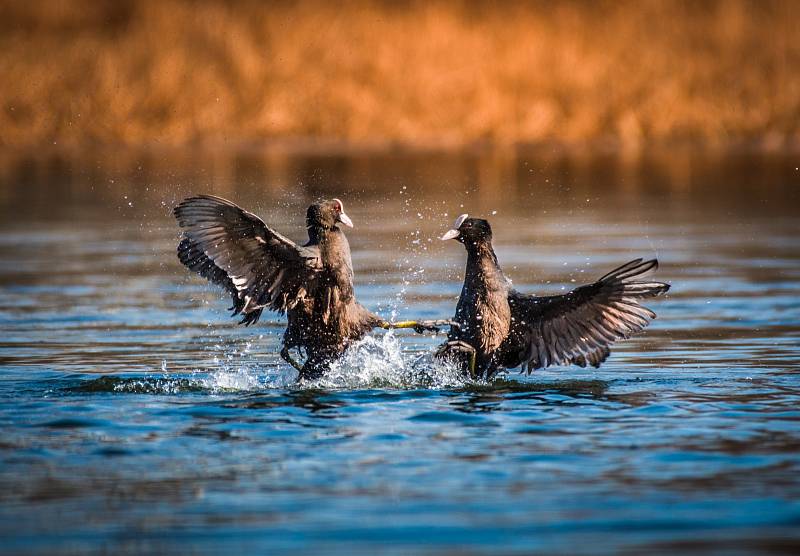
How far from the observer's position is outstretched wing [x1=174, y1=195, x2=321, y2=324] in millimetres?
8703

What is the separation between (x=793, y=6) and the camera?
27062 millimetres

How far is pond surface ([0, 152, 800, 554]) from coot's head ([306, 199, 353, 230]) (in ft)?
2.63

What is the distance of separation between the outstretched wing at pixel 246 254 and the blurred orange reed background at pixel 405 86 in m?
15.6

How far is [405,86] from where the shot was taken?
81.9 ft

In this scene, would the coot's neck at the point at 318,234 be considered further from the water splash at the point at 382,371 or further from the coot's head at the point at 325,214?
the water splash at the point at 382,371

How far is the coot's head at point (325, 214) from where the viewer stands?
8938mm

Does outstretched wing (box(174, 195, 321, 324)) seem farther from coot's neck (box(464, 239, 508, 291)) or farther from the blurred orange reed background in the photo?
the blurred orange reed background

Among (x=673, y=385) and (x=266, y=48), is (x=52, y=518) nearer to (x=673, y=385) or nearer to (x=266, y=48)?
(x=673, y=385)

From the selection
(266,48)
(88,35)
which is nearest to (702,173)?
(266,48)

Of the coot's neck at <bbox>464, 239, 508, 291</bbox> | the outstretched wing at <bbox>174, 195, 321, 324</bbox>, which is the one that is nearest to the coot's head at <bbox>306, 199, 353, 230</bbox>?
the outstretched wing at <bbox>174, 195, 321, 324</bbox>

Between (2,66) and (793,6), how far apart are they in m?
13.7

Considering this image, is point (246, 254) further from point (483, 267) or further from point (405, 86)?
point (405, 86)

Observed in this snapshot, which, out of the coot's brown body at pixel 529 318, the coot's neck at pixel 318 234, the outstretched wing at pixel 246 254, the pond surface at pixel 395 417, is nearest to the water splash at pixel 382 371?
the pond surface at pixel 395 417

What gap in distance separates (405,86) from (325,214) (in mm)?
16252
